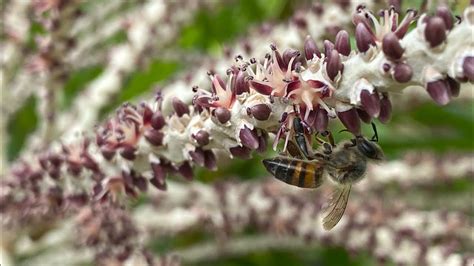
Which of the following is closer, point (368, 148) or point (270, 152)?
point (368, 148)

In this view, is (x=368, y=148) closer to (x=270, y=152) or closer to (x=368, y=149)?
(x=368, y=149)

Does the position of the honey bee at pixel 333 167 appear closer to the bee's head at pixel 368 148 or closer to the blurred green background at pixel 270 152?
the bee's head at pixel 368 148

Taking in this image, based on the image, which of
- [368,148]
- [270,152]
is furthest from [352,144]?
[270,152]

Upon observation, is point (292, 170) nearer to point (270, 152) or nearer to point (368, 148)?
point (368, 148)

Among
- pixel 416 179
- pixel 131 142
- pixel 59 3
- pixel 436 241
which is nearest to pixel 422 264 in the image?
pixel 436 241

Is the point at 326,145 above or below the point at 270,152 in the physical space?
below

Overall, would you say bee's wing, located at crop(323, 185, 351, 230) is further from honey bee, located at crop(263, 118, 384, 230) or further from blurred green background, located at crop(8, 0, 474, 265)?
blurred green background, located at crop(8, 0, 474, 265)

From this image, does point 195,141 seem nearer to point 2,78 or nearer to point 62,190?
point 62,190

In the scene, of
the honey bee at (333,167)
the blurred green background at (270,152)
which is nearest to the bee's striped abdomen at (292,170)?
the honey bee at (333,167)
